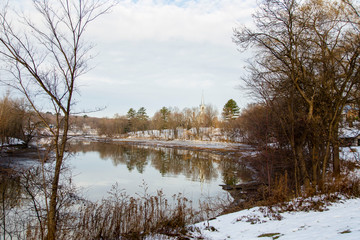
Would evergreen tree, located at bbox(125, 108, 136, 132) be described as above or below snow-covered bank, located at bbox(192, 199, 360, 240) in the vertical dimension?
above

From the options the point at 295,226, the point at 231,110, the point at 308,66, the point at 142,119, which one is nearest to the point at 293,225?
the point at 295,226

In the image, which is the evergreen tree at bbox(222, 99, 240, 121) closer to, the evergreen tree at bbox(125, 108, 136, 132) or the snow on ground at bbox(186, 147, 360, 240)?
the evergreen tree at bbox(125, 108, 136, 132)

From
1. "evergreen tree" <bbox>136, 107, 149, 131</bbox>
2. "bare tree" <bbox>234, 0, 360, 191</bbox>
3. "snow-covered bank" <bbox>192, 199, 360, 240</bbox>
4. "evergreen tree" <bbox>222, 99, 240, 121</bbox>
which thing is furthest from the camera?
"evergreen tree" <bbox>136, 107, 149, 131</bbox>

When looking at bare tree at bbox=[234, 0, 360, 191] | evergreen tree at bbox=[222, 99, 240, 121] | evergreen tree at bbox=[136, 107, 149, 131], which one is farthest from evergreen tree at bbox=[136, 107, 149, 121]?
bare tree at bbox=[234, 0, 360, 191]

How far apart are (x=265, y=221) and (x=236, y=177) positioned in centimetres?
1481

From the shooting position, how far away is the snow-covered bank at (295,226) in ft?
16.0

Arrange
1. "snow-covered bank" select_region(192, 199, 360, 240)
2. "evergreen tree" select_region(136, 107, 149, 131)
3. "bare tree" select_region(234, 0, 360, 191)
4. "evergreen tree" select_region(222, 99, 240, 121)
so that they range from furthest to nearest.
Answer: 1. "evergreen tree" select_region(136, 107, 149, 131)
2. "evergreen tree" select_region(222, 99, 240, 121)
3. "bare tree" select_region(234, 0, 360, 191)
4. "snow-covered bank" select_region(192, 199, 360, 240)

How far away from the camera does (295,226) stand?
19.5 feet

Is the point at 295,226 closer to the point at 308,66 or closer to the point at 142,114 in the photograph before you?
the point at 308,66

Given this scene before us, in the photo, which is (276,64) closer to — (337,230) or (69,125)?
(337,230)

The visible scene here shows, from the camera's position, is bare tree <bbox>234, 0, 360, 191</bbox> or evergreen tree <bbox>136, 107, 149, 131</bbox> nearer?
bare tree <bbox>234, 0, 360, 191</bbox>

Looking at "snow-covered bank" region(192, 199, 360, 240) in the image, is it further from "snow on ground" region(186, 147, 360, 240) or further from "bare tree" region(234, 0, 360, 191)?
"bare tree" region(234, 0, 360, 191)

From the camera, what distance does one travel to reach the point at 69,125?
636cm

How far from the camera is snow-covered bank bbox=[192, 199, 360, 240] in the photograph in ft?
16.0
